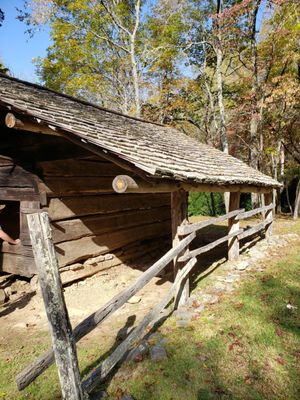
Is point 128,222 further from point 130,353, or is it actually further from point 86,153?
point 130,353

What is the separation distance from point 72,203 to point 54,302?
402 cm

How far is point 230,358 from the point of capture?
368cm

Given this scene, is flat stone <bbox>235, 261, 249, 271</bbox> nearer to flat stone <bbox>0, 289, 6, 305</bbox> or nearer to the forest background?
flat stone <bbox>0, 289, 6, 305</bbox>

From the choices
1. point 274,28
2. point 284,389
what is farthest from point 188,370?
point 274,28

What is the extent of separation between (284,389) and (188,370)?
1103 millimetres

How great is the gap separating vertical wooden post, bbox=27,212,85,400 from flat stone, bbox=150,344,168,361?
4.64ft

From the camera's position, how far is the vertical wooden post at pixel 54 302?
239cm

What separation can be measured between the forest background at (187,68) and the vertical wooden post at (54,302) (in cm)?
1393

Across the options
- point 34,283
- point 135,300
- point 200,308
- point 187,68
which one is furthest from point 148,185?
point 187,68

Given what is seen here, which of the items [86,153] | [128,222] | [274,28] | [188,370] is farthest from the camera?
[274,28]

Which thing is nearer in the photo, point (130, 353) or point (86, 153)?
point (130, 353)

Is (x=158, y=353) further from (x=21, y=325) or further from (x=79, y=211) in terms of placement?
(x=79, y=211)

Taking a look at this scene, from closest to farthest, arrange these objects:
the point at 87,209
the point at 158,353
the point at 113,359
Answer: the point at 113,359 → the point at 158,353 → the point at 87,209

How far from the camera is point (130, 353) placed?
373 centimetres
